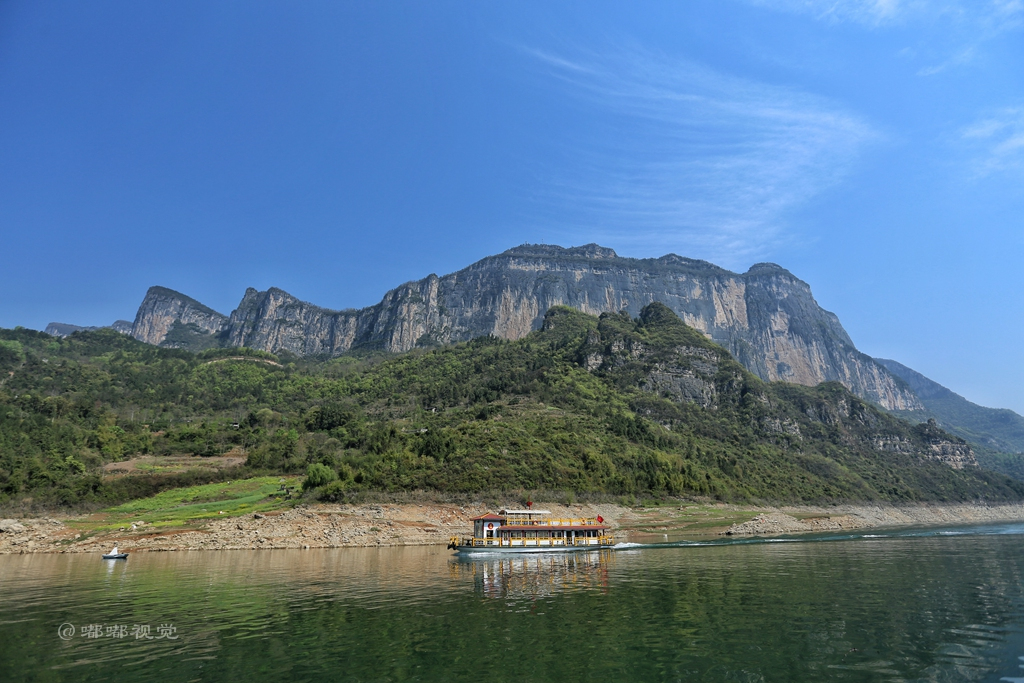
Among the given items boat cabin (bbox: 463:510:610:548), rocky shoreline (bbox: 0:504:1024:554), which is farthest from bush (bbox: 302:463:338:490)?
boat cabin (bbox: 463:510:610:548)

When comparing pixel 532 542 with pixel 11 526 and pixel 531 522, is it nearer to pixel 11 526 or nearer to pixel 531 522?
pixel 531 522

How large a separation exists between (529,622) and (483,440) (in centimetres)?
7909

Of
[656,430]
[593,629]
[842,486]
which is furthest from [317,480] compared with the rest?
[842,486]

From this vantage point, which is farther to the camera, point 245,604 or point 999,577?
point 999,577

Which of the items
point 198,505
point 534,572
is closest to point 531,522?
point 534,572

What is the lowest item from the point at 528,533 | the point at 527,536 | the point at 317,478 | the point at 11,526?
the point at 527,536

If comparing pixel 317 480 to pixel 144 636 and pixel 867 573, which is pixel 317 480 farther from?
pixel 867 573

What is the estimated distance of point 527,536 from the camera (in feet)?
218

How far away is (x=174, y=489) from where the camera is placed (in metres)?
97.1

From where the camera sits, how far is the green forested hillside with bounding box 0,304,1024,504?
95938 millimetres

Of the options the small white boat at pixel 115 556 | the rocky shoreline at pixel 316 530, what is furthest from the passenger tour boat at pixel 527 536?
the small white boat at pixel 115 556

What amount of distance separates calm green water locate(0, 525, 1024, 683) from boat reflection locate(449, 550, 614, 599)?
32cm

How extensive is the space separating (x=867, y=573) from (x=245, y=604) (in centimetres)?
4295

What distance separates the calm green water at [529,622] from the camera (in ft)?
66.3
